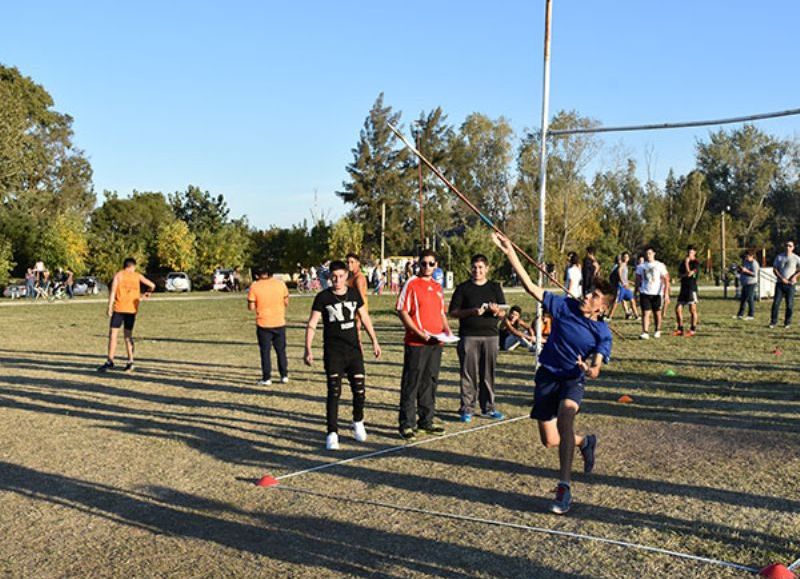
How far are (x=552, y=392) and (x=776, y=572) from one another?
212 cm

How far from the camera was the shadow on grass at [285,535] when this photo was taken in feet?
15.3

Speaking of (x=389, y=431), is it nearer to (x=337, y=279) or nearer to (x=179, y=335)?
(x=337, y=279)

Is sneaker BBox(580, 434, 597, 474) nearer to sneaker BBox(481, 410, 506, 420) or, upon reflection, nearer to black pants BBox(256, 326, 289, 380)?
sneaker BBox(481, 410, 506, 420)

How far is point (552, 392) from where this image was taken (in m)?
6.11

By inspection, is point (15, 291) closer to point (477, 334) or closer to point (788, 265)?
point (788, 265)

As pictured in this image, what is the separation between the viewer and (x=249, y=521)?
5582 mm

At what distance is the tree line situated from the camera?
192ft

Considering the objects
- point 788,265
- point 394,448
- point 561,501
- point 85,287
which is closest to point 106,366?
point 394,448

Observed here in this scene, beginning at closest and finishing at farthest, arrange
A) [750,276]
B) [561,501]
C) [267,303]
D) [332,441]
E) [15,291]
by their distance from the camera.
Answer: [561,501], [332,441], [267,303], [750,276], [15,291]

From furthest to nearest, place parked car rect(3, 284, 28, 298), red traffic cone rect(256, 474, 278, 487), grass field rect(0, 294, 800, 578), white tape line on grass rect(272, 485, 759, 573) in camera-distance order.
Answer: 1. parked car rect(3, 284, 28, 298)
2. red traffic cone rect(256, 474, 278, 487)
3. grass field rect(0, 294, 800, 578)
4. white tape line on grass rect(272, 485, 759, 573)

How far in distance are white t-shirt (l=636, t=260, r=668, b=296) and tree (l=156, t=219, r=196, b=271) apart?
54.5 m

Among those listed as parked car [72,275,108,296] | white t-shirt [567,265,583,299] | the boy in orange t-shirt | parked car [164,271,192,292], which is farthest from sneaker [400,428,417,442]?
parked car [164,271,192,292]

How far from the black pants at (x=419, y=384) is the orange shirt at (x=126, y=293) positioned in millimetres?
6778

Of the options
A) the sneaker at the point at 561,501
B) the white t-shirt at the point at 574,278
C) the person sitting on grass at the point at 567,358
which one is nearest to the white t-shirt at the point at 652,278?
the white t-shirt at the point at 574,278
